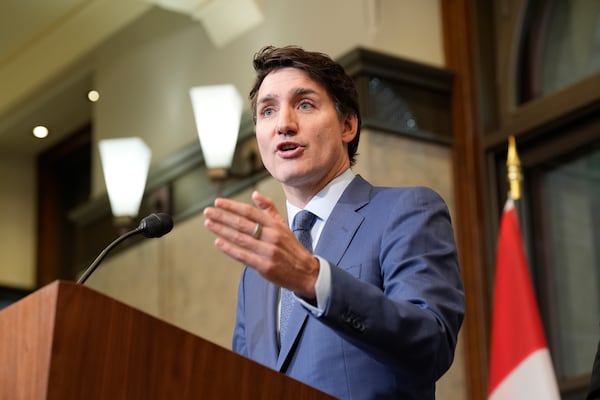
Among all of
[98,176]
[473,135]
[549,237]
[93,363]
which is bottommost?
[93,363]

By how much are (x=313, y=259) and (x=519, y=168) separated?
4086mm

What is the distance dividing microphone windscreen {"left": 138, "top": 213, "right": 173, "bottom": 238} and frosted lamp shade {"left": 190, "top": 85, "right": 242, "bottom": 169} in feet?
13.3

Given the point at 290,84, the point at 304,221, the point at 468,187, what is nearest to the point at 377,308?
the point at 304,221

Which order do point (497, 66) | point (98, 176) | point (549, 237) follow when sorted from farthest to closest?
point (98, 176)
point (497, 66)
point (549, 237)

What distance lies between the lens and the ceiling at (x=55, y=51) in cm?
802

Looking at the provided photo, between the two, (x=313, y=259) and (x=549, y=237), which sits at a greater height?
(x=549, y=237)

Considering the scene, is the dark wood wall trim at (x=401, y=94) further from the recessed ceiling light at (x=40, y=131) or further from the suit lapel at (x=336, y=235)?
the recessed ceiling light at (x=40, y=131)

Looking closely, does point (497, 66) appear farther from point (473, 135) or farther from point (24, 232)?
point (24, 232)

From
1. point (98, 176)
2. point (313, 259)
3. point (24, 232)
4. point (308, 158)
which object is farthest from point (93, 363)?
point (24, 232)

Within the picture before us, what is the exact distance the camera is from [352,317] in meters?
2.14

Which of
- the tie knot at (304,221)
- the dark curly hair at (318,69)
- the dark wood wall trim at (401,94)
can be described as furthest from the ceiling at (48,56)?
the tie knot at (304,221)

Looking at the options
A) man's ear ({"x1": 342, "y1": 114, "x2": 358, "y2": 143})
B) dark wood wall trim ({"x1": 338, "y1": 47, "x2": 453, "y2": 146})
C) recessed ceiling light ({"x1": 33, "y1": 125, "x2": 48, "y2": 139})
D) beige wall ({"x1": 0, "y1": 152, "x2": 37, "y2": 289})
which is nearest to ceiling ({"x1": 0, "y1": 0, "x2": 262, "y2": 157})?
beige wall ({"x1": 0, "y1": 152, "x2": 37, "y2": 289})

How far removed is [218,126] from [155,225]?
13.6 ft

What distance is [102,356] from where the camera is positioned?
1.93 m
